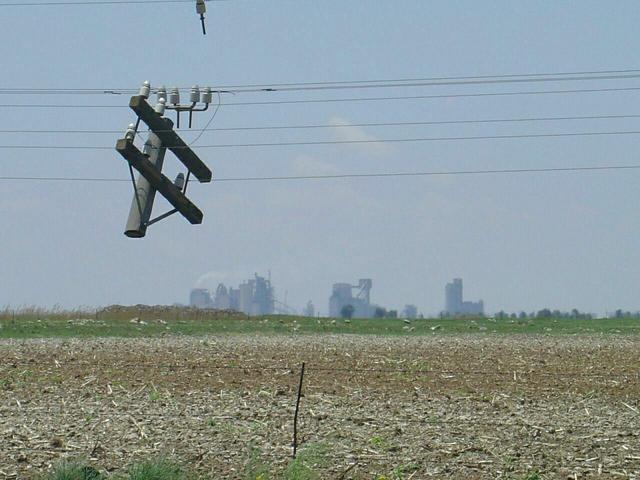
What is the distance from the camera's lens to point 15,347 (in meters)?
37.2

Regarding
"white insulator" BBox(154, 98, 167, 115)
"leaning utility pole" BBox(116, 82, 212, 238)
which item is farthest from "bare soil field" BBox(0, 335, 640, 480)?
"white insulator" BBox(154, 98, 167, 115)

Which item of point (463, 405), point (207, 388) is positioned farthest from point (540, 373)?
point (207, 388)

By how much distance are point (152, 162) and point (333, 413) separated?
11315 millimetres

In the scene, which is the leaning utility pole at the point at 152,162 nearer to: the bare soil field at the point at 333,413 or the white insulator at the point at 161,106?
the white insulator at the point at 161,106

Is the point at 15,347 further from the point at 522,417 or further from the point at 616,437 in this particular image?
the point at 616,437

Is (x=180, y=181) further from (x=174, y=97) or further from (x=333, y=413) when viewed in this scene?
(x=333, y=413)

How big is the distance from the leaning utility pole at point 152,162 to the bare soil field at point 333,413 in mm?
3683

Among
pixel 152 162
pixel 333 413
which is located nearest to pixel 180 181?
pixel 152 162

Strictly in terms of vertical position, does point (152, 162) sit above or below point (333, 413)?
above

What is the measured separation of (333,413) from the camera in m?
21.4

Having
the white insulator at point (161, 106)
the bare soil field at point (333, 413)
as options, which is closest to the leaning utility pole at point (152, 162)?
the white insulator at point (161, 106)

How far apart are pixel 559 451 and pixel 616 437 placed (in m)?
1.53

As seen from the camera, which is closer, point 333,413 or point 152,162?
point 333,413

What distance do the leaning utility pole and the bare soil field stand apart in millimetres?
3683
